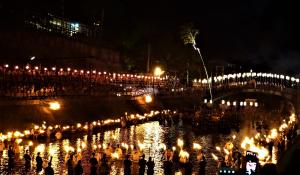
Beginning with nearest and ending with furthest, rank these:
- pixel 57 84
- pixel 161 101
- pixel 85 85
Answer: pixel 57 84, pixel 85 85, pixel 161 101

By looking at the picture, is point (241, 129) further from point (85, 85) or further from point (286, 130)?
point (85, 85)

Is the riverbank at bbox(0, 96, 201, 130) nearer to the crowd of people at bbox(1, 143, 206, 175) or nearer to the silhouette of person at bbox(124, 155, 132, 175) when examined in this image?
→ the crowd of people at bbox(1, 143, 206, 175)

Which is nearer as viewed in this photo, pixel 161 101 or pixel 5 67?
pixel 5 67

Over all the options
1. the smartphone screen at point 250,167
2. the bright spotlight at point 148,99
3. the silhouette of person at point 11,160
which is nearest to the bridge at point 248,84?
the bright spotlight at point 148,99

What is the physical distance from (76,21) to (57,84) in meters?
20.5

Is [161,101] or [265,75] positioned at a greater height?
[265,75]

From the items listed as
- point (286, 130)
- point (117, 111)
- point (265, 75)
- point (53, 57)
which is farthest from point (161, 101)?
point (286, 130)

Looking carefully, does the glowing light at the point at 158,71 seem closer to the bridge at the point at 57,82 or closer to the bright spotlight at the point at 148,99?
the bridge at the point at 57,82

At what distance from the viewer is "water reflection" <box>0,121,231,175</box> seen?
94.4 ft

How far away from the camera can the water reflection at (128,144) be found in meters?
28.8

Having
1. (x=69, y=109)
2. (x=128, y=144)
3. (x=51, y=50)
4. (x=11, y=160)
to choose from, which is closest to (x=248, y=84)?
(x=51, y=50)

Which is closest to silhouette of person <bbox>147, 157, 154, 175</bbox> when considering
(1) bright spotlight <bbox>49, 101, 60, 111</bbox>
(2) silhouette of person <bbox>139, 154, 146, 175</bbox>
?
(2) silhouette of person <bbox>139, 154, 146, 175</bbox>

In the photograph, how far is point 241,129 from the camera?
51.6 m

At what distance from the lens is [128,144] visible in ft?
121
